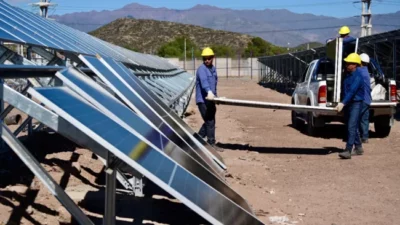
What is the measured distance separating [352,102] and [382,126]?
11.7 ft

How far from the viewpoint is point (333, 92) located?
14008 millimetres

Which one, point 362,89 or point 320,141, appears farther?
point 320,141

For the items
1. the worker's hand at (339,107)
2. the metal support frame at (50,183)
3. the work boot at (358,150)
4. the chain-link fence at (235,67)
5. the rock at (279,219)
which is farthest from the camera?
the chain-link fence at (235,67)

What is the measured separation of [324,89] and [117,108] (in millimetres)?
8736

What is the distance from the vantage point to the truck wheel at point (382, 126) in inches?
583

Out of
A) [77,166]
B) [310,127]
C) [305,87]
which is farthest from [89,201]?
[305,87]

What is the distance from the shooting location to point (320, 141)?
1427 centimetres

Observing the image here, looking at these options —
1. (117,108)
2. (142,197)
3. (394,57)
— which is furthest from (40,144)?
(394,57)

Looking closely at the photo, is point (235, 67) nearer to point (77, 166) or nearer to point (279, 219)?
point (77, 166)

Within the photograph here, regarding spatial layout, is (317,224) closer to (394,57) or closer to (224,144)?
(224,144)

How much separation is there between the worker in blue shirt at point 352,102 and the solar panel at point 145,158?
6933 mm

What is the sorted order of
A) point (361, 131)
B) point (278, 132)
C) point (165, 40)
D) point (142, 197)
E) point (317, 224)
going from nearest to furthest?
point (317, 224) < point (142, 197) < point (361, 131) < point (278, 132) < point (165, 40)

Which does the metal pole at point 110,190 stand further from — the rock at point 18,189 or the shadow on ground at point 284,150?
the shadow on ground at point 284,150

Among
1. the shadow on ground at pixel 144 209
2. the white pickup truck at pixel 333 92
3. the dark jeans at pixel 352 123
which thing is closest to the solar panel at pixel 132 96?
the shadow on ground at pixel 144 209
